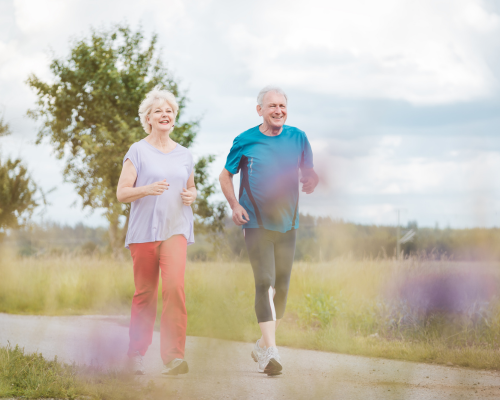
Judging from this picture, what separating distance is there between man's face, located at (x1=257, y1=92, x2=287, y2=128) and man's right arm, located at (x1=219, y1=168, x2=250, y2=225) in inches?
21.5

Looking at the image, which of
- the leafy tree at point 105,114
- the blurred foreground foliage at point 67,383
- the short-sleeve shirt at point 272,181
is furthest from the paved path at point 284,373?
the leafy tree at point 105,114

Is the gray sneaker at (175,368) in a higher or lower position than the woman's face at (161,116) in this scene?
lower

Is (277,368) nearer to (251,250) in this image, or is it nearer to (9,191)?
(251,250)

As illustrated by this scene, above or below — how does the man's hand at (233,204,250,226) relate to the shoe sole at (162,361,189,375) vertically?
above

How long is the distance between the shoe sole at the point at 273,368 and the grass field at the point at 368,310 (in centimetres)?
123

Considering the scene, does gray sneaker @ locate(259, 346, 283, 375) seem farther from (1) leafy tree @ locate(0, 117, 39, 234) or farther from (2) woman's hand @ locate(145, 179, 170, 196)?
(1) leafy tree @ locate(0, 117, 39, 234)

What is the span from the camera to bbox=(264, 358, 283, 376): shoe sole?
4156 mm

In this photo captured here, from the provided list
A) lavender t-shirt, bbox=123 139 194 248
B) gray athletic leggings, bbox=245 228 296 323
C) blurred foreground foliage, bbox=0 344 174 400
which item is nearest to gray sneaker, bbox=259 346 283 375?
gray athletic leggings, bbox=245 228 296 323

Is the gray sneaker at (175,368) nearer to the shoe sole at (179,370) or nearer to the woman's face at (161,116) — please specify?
the shoe sole at (179,370)

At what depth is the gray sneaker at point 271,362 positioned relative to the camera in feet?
13.6

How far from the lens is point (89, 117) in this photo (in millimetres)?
17969

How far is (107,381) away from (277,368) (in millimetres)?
1227

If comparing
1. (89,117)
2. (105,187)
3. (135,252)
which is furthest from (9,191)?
(135,252)

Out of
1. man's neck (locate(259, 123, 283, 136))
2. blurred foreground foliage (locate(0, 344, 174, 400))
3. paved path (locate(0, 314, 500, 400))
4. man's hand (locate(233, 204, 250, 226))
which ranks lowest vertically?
paved path (locate(0, 314, 500, 400))
